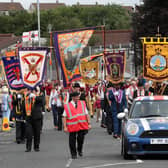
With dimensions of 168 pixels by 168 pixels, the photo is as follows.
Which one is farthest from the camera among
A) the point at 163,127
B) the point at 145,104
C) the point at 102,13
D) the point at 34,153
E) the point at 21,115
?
the point at 102,13

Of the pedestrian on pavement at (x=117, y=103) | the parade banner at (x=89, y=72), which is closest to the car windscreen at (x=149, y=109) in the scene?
the pedestrian on pavement at (x=117, y=103)

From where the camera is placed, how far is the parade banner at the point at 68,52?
24.1 m

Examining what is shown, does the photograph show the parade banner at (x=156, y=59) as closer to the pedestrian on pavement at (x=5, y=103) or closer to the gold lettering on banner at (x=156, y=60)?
the gold lettering on banner at (x=156, y=60)

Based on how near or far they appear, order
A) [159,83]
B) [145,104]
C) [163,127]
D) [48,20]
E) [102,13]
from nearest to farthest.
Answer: [163,127]
[145,104]
[159,83]
[48,20]
[102,13]

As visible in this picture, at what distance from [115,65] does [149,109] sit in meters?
10.5

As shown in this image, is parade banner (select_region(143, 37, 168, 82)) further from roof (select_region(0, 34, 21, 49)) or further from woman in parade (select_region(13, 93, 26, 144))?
roof (select_region(0, 34, 21, 49))

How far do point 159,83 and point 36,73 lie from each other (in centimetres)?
436

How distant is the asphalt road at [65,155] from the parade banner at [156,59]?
2638 mm

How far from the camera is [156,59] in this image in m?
24.9

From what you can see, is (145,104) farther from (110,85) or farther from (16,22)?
(16,22)

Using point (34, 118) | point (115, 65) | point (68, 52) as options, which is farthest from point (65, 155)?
point (115, 65)

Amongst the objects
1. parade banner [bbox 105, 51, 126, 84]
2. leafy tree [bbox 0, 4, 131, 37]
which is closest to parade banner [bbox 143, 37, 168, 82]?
parade banner [bbox 105, 51, 126, 84]

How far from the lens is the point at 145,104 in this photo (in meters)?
16.4

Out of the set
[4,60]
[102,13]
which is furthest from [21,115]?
[102,13]
